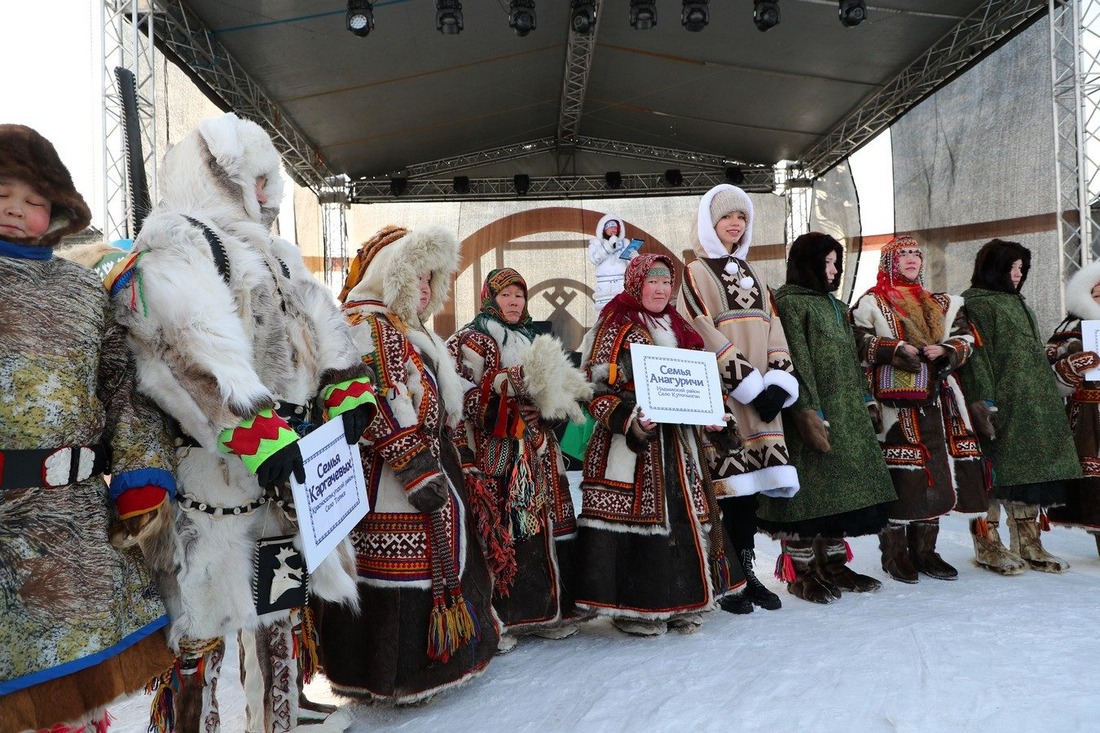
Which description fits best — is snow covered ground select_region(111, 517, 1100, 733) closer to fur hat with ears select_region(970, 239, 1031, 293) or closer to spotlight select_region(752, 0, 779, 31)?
fur hat with ears select_region(970, 239, 1031, 293)

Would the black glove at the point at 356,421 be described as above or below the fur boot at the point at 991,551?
above

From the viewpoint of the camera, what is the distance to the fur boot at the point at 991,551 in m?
3.87

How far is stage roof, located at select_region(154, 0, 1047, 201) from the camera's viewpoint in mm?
7109

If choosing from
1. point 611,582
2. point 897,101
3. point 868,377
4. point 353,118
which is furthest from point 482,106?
point 611,582

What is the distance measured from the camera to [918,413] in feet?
12.4

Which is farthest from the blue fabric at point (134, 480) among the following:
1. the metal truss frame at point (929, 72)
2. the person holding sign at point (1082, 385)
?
the metal truss frame at point (929, 72)

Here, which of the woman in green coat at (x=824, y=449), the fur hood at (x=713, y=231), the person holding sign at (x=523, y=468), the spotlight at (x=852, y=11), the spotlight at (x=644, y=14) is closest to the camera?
the person holding sign at (x=523, y=468)

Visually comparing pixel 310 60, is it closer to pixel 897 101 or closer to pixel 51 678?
pixel 897 101

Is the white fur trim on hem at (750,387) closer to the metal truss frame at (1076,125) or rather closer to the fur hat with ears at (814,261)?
the fur hat with ears at (814,261)

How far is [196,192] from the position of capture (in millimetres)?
1863

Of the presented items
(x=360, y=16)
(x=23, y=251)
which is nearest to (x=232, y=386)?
(x=23, y=251)

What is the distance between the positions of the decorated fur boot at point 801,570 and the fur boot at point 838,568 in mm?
80

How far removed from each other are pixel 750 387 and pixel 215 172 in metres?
2.25

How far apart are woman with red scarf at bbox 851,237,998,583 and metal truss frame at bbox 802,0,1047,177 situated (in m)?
3.86
